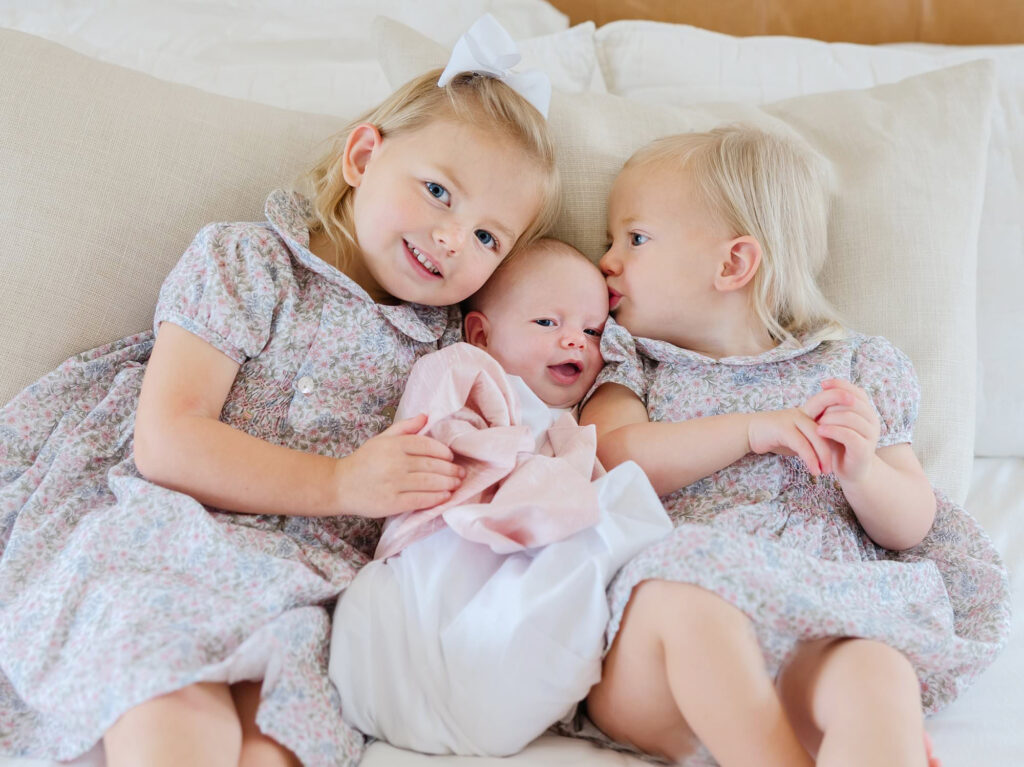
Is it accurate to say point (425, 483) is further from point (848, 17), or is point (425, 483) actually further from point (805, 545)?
point (848, 17)

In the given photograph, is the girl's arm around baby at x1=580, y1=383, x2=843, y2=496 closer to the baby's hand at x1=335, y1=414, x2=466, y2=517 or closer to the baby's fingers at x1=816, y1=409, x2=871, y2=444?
the baby's fingers at x1=816, y1=409, x2=871, y2=444

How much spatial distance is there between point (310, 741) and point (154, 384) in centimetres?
44

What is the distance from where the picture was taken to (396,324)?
1.22 m

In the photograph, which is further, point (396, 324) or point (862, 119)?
point (862, 119)

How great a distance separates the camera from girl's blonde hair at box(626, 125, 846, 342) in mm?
1309

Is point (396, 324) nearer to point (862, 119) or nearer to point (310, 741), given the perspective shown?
point (310, 741)

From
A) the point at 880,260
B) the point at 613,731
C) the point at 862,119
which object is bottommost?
the point at 613,731

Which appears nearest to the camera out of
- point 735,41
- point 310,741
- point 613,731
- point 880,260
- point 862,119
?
point 310,741

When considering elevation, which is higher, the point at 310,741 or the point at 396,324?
the point at 396,324

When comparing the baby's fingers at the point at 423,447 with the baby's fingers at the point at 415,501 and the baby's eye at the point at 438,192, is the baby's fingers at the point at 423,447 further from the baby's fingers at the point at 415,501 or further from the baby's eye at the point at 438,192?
the baby's eye at the point at 438,192

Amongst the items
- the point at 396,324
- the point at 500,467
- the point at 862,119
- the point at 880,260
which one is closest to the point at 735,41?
the point at 862,119

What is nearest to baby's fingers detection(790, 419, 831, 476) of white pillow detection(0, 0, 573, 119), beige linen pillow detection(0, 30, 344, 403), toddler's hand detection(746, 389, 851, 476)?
toddler's hand detection(746, 389, 851, 476)

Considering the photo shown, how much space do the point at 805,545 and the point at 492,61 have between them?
734 mm

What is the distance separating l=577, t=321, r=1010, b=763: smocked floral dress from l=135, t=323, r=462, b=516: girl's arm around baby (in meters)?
0.25
